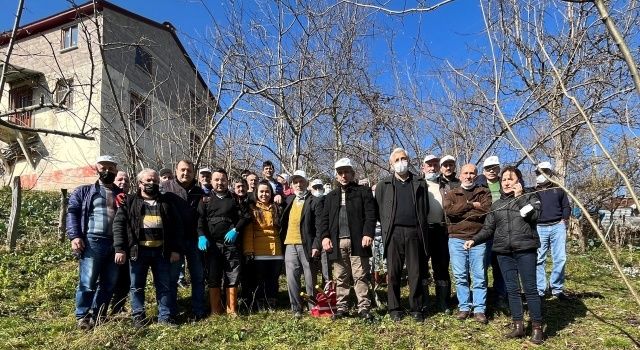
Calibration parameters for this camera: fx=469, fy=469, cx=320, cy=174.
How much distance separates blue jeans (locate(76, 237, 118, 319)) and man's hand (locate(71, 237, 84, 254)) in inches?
2.7

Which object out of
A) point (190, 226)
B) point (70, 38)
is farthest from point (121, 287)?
point (70, 38)

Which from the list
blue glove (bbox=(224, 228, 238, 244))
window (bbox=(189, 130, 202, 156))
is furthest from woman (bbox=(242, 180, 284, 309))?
window (bbox=(189, 130, 202, 156))

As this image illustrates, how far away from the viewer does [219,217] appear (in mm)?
5742

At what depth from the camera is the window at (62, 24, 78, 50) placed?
1964 centimetres

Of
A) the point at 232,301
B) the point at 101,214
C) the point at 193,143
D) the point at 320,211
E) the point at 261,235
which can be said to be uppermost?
the point at 193,143

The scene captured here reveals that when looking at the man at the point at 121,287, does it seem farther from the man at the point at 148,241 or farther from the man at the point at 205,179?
the man at the point at 205,179

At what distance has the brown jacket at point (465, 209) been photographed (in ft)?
17.6

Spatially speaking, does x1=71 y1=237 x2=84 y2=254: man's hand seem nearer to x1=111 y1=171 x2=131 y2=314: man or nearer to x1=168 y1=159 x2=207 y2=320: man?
x1=111 y1=171 x2=131 y2=314: man

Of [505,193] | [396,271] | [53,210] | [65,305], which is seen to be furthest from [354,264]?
[53,210]

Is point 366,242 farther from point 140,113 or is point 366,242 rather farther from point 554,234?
point 140,113

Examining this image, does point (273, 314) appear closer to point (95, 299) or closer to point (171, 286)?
point (171, 286)

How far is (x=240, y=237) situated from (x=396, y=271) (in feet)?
6.42

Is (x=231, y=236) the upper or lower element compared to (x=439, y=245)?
upper

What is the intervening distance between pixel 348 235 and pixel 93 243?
285cm
